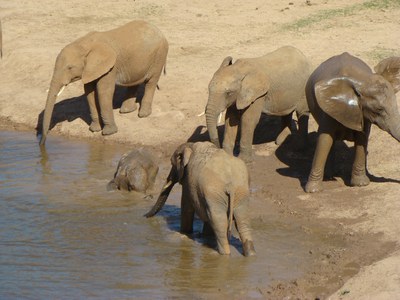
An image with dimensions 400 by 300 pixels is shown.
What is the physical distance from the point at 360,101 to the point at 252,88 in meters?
2.00

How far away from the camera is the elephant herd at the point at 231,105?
1094 centimetres

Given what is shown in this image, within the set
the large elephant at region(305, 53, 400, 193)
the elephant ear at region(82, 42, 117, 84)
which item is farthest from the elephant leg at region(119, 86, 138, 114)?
the large elephant at region(305, 53, 400, 193)

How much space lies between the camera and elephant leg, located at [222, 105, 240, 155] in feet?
48.8

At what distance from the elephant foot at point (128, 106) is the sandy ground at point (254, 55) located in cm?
14

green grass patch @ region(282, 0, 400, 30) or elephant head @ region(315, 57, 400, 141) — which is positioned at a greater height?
elephant head @ region(315, 57, 400, 141)

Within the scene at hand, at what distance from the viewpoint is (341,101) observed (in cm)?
1310

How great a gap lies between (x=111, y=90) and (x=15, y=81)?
3624 millimetres

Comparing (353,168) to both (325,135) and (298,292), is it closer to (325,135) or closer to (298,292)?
(325,135)

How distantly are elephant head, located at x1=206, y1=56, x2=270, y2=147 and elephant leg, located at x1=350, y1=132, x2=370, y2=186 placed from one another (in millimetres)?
1816

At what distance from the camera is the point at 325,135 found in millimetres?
13398

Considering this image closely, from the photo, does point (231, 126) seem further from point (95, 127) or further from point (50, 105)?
point (50, 105)

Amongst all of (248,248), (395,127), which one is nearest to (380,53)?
(395,127)

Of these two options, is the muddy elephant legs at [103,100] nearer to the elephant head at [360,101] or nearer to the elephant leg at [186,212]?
the elephant head at [360,101]

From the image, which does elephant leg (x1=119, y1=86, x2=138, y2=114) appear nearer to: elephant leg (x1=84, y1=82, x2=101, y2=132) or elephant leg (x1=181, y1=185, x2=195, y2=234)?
elephant leg (x1=84, y1=82, x2=101, y2=132)
